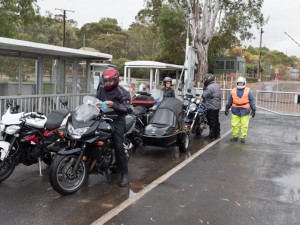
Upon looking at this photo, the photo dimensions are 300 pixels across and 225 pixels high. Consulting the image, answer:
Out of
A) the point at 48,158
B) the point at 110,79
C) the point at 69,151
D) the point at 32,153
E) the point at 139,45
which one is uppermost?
the point at 139,45

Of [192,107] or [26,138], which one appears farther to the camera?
[192,107]

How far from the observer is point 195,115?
10805 millimetres

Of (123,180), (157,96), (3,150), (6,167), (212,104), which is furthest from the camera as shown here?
(212,104)

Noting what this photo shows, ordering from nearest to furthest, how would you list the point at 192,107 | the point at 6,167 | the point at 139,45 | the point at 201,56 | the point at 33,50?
1. the point at 6,167
2. the point at 192,107
3. the point at 33,50
4. the point at 201,56
5. the point at 139,45

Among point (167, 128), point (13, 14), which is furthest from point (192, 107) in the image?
point (13, 14)

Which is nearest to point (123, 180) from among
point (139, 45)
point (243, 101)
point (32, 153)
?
point (32, 153)

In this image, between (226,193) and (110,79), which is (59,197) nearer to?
(110,79)

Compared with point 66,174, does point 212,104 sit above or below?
above

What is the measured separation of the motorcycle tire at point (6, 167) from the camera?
596 cm

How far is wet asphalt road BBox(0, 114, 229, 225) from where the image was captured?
15.6ft

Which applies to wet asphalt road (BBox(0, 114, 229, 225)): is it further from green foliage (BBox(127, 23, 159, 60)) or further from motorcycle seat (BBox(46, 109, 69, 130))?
green foliage (BBox(127, 23, 159, 60))

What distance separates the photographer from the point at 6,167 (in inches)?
237

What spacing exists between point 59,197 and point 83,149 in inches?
28.6

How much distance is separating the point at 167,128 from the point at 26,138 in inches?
126
